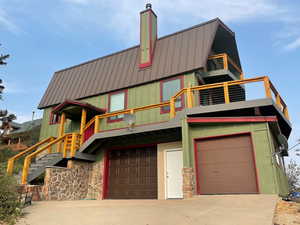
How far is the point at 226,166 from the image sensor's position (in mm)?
9414

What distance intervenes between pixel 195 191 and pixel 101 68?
10.3 metres

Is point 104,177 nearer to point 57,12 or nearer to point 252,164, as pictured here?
point 252,164

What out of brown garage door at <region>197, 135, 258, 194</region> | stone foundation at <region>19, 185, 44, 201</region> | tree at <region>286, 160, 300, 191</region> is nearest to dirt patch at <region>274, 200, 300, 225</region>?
brown garage door at <region>197, 135, 258, 194</region>

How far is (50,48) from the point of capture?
18906mm

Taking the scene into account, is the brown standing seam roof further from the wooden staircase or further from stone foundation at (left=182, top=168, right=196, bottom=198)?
stone foundation at (left=182, top=168, right=196, bottom=198)

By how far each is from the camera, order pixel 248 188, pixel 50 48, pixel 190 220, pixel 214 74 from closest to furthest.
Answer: pixel 190 220 → pixel 248 188 → pixel 214 74 → pixel 50 48

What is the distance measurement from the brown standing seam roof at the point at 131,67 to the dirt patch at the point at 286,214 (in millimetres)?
7137

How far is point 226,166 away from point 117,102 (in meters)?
7.42

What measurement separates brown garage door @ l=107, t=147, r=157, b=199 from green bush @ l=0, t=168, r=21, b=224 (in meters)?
6.03

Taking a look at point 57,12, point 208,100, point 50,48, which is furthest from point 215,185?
point 50,48

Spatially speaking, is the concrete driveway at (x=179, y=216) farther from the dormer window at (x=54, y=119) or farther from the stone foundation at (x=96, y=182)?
the dormer window at (x=54, y=119)

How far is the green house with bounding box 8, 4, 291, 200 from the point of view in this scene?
9297 mm

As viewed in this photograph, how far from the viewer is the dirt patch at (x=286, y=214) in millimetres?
5312

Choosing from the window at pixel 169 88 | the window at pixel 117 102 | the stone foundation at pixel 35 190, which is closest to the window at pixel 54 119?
the window at pixel 117 102
